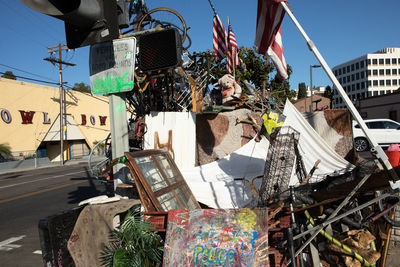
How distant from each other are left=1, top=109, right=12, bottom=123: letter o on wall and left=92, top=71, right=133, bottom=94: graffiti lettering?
23.1 m

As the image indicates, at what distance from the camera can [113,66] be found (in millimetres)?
3711

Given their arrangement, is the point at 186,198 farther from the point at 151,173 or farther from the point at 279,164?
the point at 279,164

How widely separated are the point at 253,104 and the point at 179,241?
678cm

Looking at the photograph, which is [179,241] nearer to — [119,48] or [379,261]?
[379,261]

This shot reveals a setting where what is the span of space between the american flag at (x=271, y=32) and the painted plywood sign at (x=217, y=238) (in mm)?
2204

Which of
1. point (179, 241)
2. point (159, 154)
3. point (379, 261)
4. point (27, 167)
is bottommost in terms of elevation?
point (27, 167)

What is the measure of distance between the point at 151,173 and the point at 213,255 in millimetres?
1584

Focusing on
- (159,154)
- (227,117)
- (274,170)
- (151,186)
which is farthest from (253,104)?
(151,186)

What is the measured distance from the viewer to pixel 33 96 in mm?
24328

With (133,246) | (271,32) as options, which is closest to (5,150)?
(133,246)

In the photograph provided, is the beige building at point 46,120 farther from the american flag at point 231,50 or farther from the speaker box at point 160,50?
the speaker box at point 160,50

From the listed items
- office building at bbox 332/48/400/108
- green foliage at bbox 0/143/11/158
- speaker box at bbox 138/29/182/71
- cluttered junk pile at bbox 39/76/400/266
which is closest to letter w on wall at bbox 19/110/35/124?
green foliage at bbox 0/143/11/158

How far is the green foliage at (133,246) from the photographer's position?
104 inches

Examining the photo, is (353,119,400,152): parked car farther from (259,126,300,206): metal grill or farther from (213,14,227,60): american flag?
(259,126,300,206): metal grill
